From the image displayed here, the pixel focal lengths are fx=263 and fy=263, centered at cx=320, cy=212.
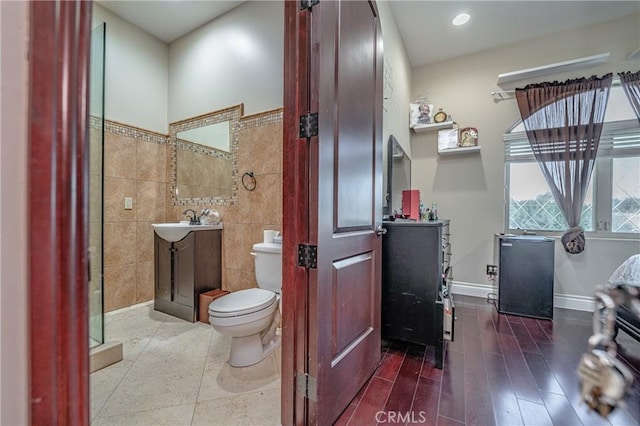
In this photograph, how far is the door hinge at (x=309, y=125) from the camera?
3.65 ft

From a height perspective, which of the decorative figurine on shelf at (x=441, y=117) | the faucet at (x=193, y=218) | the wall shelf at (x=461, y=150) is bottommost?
the faucet at (x=193, y=218)

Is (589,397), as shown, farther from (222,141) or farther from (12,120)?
(222,141)

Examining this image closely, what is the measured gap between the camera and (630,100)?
2.54 m

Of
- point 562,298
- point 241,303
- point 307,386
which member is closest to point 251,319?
point 241,303

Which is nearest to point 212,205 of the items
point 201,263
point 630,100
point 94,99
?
point 201,263

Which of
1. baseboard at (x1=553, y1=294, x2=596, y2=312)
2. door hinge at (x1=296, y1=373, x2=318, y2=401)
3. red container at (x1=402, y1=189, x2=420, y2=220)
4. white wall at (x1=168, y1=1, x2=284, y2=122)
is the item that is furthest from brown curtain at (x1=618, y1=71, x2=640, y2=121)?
door hinge at (x1=296, y1=373, x2=318, y2=401)

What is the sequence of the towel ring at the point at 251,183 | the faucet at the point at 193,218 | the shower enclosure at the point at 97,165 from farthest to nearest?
1. the faucet at the point at 193,218
2. the towel ring at the point at 251,183
3. the shower enclosure at the point at 97,165

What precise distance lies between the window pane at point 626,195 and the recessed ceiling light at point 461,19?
2052mm

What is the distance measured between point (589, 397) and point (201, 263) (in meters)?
2.50

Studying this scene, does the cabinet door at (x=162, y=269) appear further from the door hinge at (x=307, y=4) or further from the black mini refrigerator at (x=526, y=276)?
the black mini refrigerator at (x=526, y=276)

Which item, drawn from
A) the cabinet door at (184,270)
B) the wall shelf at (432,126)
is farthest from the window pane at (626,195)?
the cabinet door at (184,270)

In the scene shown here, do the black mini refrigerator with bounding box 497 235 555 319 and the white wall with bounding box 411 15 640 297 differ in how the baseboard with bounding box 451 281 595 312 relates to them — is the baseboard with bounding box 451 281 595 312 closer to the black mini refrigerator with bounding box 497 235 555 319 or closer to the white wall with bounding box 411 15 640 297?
the white wall with bounding box 411 15 640 297

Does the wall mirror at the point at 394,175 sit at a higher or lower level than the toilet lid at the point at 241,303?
higher

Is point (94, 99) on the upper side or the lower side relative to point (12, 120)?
upper
